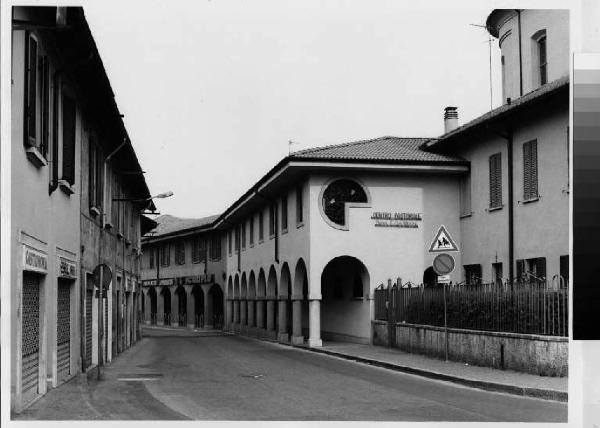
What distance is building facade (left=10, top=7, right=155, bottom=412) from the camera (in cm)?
1205

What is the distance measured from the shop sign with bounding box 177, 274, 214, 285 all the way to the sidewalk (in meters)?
33.5

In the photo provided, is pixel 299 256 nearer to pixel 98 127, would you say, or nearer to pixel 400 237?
pixel 400 237

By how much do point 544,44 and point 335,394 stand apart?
64.5ft

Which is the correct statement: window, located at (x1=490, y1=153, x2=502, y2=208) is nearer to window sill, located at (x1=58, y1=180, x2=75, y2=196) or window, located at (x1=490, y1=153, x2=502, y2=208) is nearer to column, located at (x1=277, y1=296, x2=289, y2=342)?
column, located at (x1=277, y1=296, x2=289, y2=342)

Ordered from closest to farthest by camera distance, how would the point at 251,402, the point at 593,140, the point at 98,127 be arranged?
1. the point at 593,140
2. the point at 251,402
3. the point at 98,127

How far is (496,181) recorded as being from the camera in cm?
2809

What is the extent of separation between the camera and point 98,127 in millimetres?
21844

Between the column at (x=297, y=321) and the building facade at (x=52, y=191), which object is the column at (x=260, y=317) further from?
the building facade at (x=52, y=191)

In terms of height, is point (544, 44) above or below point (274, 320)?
above

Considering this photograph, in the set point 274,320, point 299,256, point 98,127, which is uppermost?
point 98,127

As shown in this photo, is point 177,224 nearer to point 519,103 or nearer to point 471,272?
point 471,272

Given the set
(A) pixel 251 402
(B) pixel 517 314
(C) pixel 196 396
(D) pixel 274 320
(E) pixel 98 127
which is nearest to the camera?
(A) pixel 251 402

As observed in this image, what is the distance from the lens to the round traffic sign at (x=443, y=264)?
2030 cm

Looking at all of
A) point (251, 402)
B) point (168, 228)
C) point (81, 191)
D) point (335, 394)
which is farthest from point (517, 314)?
point (168, 228)
